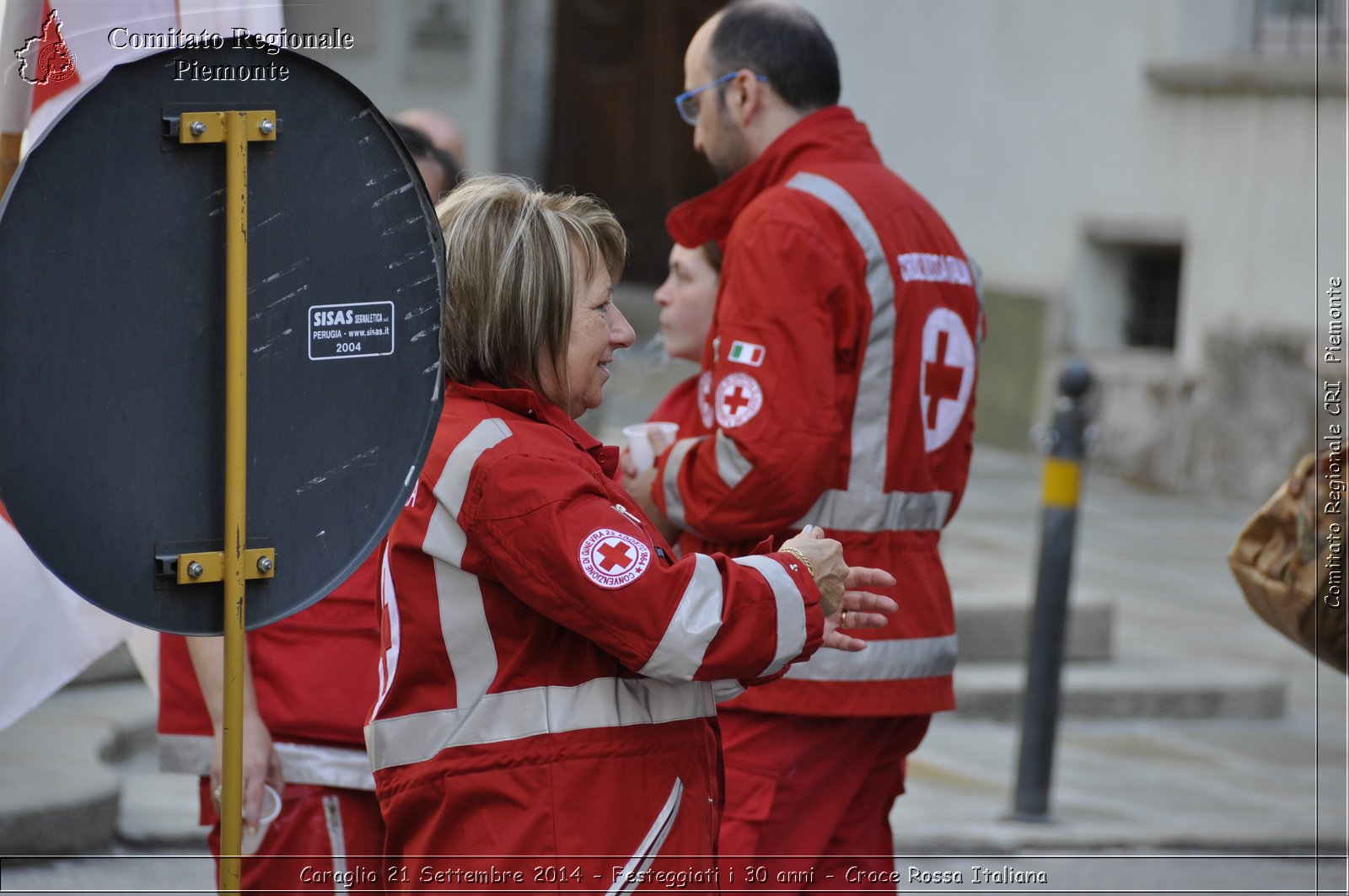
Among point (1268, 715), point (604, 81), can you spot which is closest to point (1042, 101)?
point (604, 81)

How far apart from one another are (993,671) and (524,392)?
521 centimetres

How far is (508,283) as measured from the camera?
8.21 feet

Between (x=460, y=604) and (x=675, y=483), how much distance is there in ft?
4.10

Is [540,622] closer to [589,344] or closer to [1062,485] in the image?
[589,344]

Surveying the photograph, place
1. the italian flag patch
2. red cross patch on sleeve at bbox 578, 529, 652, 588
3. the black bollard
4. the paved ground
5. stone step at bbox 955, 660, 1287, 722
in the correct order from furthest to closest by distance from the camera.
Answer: stone step at bbox 955, 660, 1287, 722, the black bollard, the paved ground, the italian flag patch, red cross patch on sleeve at bbox 578, 529, 652, 588

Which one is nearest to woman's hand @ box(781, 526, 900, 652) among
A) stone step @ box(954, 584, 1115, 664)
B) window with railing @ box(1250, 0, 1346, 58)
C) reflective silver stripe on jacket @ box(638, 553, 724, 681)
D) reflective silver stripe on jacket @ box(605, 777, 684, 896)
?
reflective silver stripe on jacket @ box(638, 553, 724, 681)

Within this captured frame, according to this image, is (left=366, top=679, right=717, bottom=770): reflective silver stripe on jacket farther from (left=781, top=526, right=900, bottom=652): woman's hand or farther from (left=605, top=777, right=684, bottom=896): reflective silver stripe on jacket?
(left=781, top=526, right=900, bottom=652): woman's hand

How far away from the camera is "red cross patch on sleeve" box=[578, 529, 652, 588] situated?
7.63 ft

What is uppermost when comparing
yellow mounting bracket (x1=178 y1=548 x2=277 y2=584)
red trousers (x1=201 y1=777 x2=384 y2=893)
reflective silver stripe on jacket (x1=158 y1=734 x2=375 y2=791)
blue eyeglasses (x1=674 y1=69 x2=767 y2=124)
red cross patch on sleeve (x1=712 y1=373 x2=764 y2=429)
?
blue eyeglasses (x1=674 y1=69 x2=767 y2=124)

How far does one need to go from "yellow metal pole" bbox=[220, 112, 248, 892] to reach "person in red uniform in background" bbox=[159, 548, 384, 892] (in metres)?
1.10

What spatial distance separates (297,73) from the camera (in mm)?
1992

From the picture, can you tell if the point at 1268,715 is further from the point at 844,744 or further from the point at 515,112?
the point at 515,112

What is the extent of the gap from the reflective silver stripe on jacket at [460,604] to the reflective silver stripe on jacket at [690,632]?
0.23 m

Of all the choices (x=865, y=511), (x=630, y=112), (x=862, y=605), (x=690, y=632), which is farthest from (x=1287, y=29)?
(x=690, y=632)
